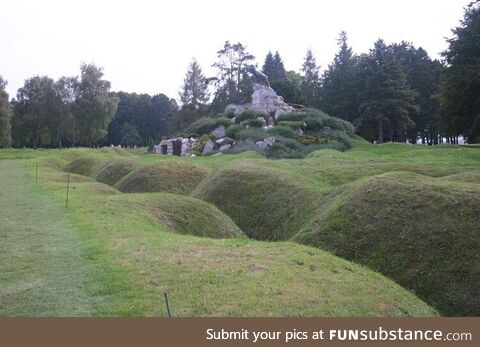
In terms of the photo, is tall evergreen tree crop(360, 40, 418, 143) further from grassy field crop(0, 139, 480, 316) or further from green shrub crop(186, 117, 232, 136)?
grassy field crop(0, 139, 480, 316)

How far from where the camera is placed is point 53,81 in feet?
280

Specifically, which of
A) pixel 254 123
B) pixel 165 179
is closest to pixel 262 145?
pixel 254 123

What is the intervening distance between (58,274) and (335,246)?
7.55 metres

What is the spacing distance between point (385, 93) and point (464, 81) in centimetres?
2111

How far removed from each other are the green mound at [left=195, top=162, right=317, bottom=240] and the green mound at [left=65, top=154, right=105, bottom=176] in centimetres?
1917

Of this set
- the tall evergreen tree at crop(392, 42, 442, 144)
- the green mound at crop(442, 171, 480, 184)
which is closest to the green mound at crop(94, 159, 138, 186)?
the green mound at crop(442, 171, 480, 184)

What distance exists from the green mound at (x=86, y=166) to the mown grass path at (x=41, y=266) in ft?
80.7

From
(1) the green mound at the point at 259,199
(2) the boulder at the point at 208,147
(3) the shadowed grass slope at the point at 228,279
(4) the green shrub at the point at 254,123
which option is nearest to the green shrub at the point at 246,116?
(4) the green shrub at the point at 254,123

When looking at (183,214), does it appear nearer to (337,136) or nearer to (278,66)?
(337,136)

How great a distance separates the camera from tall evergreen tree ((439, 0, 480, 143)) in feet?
126

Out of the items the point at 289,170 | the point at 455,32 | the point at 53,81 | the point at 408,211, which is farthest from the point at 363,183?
the point at 53,81

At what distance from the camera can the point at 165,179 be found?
92.0 feet

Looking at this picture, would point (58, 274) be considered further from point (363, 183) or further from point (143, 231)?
point (363, 183)

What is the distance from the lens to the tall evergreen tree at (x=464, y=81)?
38281 millimetres
